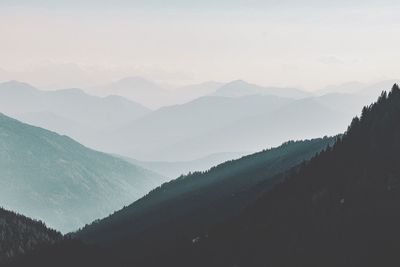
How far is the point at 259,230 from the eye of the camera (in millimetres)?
156125

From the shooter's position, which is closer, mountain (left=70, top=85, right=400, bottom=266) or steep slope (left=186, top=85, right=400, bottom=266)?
steep slope (left=186, top=85, right=400, bottom=266)

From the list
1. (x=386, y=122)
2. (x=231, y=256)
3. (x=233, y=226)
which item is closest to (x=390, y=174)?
(x=386, y=122)

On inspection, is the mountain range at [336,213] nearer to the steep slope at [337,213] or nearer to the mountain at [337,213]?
the steep slope at [337,213]

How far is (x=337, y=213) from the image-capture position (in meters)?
131

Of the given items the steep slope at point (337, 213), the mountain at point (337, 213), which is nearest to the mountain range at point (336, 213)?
the steep slope at point (337, 213)

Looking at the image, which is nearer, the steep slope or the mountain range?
the steep slope

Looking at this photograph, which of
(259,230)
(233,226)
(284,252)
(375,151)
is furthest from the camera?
(233,226)

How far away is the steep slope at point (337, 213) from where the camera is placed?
4540 inches

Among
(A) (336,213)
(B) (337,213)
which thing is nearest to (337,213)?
(B) (337,213)

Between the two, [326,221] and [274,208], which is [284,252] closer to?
[326,221]

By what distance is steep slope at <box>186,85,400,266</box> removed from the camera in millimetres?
115312

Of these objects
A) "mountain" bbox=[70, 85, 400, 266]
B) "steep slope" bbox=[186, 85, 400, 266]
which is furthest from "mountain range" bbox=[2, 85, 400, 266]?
"mountain" bbox=[70, 85, 400, 266]

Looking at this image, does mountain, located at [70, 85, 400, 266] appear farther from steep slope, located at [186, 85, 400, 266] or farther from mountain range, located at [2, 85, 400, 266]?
mountain range, located at [2, 85, 400, 266]

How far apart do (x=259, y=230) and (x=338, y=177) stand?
2457cm
